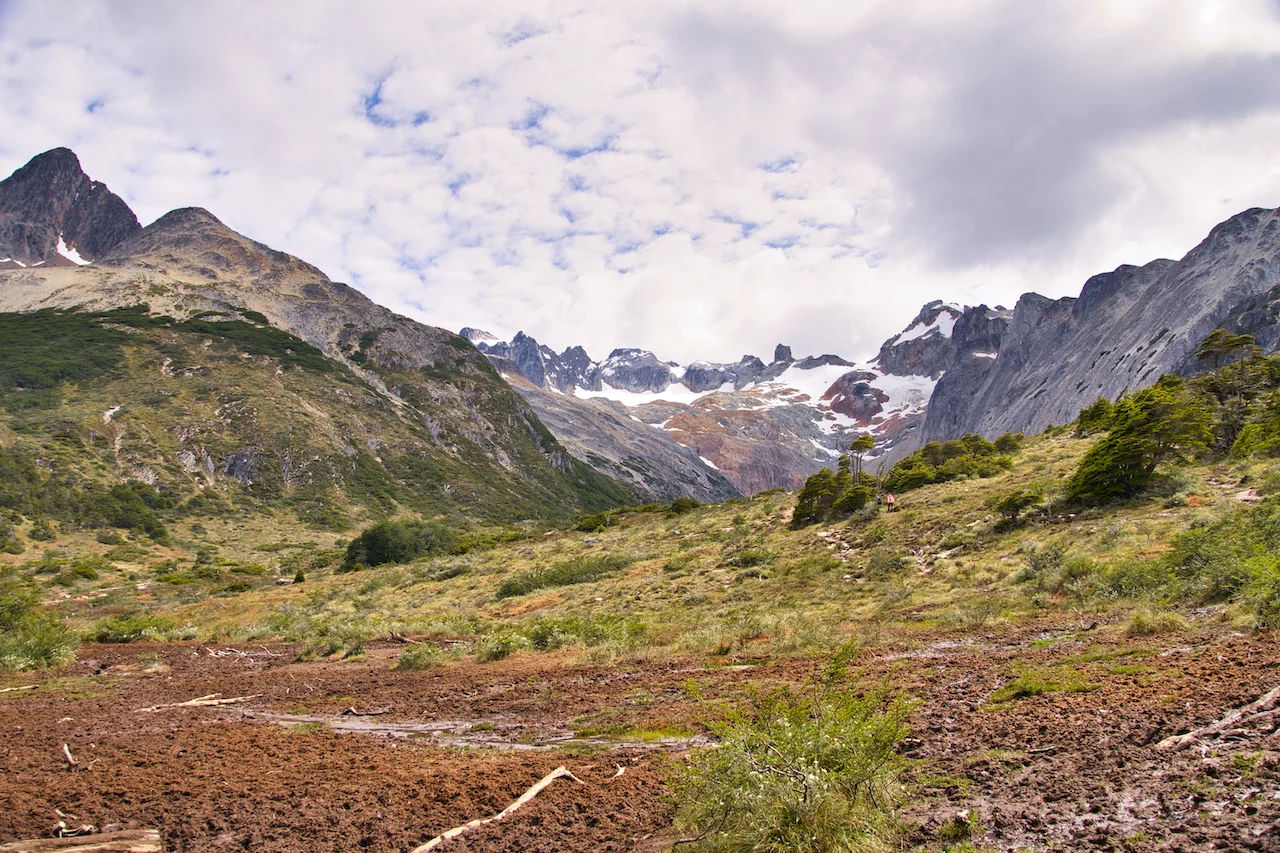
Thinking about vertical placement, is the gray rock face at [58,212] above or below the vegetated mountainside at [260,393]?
above

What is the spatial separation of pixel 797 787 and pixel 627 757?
3306 mm

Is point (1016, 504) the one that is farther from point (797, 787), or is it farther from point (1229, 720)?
point (797, 787)

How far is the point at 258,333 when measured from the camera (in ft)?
376

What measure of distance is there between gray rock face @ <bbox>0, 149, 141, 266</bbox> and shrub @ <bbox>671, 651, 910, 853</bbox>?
244942mm

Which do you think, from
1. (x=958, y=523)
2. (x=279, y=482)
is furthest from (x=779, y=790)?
(x=279, y=482)

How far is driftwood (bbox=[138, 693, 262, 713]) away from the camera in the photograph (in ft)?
37.6

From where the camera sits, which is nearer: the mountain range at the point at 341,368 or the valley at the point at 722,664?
the valley at the point at 722,664

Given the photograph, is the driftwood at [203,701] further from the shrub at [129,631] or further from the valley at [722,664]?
the shrub at [129,631]

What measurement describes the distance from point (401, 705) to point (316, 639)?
11140 millimetres

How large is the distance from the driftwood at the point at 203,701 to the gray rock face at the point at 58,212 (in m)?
234

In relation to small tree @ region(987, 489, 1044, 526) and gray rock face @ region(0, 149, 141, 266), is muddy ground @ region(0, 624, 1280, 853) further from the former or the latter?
gray rock face @ region(0, 149, 141, 266)

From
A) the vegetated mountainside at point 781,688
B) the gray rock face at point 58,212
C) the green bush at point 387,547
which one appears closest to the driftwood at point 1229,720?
the vegetated mountainside at point 781,688

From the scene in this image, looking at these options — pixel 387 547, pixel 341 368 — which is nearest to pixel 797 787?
pixel 387 547

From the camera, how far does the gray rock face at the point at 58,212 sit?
585ft
